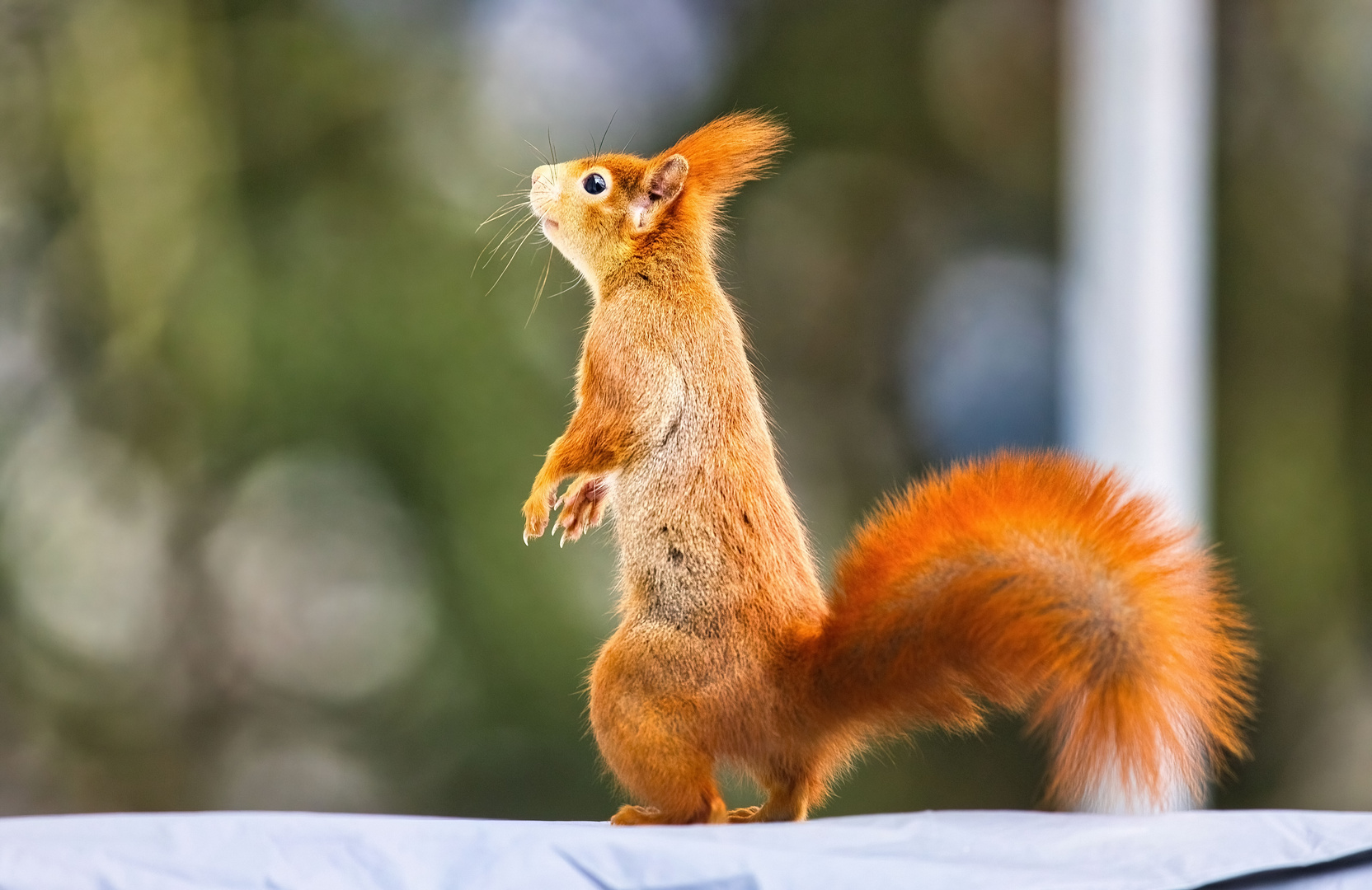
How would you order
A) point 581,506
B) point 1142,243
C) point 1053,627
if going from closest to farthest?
point 1053,627 < point 581,506 < point 1142,243

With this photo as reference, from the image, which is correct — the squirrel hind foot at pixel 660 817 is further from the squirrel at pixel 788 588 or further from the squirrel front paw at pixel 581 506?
the squirrel front paw at pixel 581 506

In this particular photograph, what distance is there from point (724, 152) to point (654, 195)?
8 cm

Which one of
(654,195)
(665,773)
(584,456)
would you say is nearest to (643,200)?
(654,195)

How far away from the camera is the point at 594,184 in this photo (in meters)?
0.96

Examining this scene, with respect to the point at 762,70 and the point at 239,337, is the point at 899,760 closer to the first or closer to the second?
the point at 762,70

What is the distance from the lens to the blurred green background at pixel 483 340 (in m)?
1.58

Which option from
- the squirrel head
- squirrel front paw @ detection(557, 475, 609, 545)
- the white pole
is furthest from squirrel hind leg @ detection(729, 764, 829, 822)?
the white pole

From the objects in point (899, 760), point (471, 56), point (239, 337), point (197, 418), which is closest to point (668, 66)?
point (471, 56)

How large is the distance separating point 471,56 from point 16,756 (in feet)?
3.85

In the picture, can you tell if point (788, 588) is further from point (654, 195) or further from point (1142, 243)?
point (1142, 243)

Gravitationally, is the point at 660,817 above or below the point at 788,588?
below

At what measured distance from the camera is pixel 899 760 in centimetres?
168

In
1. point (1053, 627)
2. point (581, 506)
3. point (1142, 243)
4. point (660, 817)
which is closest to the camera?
point (1053, 627)

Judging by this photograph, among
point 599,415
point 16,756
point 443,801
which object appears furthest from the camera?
point 443,801
